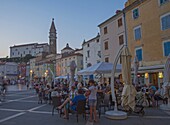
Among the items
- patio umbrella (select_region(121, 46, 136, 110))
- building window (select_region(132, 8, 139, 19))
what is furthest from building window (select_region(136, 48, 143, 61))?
patio umbrella (select_region(121, 46, 136, 110))

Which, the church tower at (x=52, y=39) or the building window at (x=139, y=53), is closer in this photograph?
the building window at (x=139, y=53)

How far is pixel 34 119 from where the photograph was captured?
8000 millimetres

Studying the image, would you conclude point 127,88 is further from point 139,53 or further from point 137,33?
point 137,33

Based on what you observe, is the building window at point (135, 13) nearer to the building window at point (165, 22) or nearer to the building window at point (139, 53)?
the building window at point (165, 22)

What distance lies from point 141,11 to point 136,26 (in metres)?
2.00

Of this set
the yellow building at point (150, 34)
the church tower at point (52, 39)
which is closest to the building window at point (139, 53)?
the yellow building at point (150, 34)

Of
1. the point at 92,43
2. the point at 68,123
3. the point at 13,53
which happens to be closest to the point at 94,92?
the point at 68,123

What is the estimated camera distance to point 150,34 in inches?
812

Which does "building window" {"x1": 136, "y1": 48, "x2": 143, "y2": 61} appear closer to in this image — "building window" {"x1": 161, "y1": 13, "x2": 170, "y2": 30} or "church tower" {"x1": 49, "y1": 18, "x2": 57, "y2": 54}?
"building window" {"x1": 161, "y1": 13, "x2": 170, "y2": 30}

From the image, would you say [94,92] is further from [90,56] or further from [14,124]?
[90,56]

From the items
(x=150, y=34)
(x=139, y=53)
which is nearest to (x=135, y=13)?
(x=150, y=34)

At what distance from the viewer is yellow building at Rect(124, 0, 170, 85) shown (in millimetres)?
18750

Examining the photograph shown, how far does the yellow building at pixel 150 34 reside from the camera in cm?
1875

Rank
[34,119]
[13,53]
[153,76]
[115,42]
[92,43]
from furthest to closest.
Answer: [13,53], [92,43], [115,42], [153,76], [34,119]
